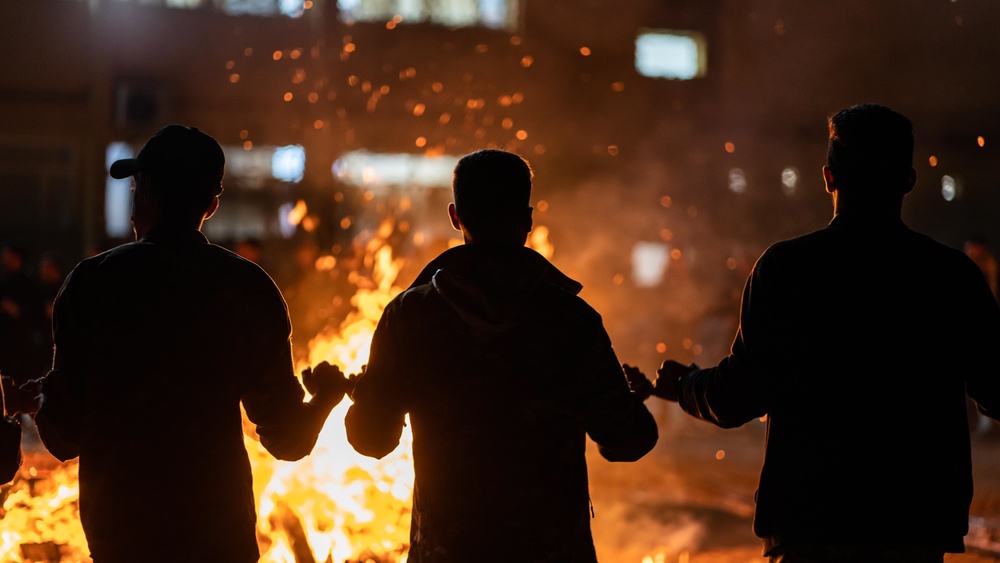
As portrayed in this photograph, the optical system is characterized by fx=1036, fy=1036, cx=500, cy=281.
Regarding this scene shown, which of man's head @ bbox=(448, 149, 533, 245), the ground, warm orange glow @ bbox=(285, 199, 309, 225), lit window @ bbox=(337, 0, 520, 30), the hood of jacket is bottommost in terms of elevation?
the ground

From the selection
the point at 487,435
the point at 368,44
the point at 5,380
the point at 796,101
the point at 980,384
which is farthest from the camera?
the point at 796,101

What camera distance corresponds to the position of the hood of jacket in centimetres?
229

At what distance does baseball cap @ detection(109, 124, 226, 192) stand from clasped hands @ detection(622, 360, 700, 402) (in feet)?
4.20

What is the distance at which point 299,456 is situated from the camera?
2.74m

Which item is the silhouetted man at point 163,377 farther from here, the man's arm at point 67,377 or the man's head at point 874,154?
the man's head at point 874,154

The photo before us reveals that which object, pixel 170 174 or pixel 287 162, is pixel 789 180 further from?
pixel 170 174

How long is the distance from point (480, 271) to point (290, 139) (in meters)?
14.9

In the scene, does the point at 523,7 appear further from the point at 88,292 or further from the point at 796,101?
the point at 88,292

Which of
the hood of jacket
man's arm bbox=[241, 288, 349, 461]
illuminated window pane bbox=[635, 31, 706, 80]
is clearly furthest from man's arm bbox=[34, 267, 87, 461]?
illuminated window pane bbox=[635, 31, 706, 80]

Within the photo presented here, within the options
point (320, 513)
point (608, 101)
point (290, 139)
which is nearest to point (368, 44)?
point (290, 139)

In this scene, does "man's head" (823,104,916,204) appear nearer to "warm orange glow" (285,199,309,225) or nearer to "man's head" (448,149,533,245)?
→ "man's head" (448,149,533,245)

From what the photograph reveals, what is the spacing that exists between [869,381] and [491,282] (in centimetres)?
90

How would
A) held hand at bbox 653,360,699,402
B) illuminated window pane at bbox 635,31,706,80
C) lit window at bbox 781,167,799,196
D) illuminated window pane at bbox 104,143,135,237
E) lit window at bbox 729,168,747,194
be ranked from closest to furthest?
held hand at bbox 653,360,699,402, illuminated window pane at bbox 104,143,135,237, lit window at bbox 729,168,747,194, illuminated window pane at bbox 635,31,706,80, lit window at bbox 781,167,799,196

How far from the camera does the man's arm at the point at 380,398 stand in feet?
7.70
